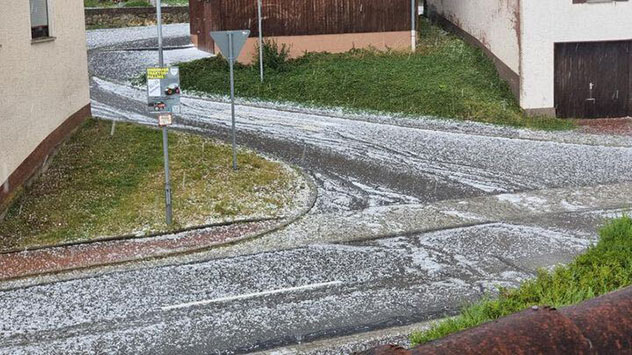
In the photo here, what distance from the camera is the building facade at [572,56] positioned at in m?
23.1

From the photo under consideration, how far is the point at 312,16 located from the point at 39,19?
13620 mm

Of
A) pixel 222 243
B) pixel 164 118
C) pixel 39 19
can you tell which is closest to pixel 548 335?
pixel 222 243

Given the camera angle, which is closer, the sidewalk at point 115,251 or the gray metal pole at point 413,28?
the sidewalk at point 115,251

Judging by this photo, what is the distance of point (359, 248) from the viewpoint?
1305cm

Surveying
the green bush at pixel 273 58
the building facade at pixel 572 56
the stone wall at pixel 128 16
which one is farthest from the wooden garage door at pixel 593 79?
the stone wall at pixel 128 16

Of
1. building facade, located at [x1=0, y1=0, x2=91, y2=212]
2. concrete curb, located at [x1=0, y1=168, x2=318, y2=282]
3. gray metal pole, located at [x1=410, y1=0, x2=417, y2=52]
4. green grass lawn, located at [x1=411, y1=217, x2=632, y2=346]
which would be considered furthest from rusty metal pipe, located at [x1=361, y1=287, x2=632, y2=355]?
gray metal pole, located at [x1=410, y1=0, x2=417, y2=52]

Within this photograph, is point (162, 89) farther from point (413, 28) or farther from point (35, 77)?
point (413, 28)

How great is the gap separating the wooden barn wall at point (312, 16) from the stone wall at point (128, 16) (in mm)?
12291

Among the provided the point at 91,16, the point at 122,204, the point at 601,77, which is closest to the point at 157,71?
the point at 122,204

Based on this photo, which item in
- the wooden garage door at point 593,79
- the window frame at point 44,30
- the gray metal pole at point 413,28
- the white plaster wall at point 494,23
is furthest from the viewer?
the gray metal pole at point 413,28

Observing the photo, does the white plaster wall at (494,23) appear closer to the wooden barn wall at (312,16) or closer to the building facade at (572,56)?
the building facade at (572,56)

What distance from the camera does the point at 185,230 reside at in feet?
46.5

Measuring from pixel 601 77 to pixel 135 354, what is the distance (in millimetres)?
18352

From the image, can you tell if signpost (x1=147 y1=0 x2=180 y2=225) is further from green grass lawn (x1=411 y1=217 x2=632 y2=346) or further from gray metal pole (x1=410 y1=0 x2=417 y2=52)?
gray metal pole (x1=410 y1=0 x2=417 y2=52)
